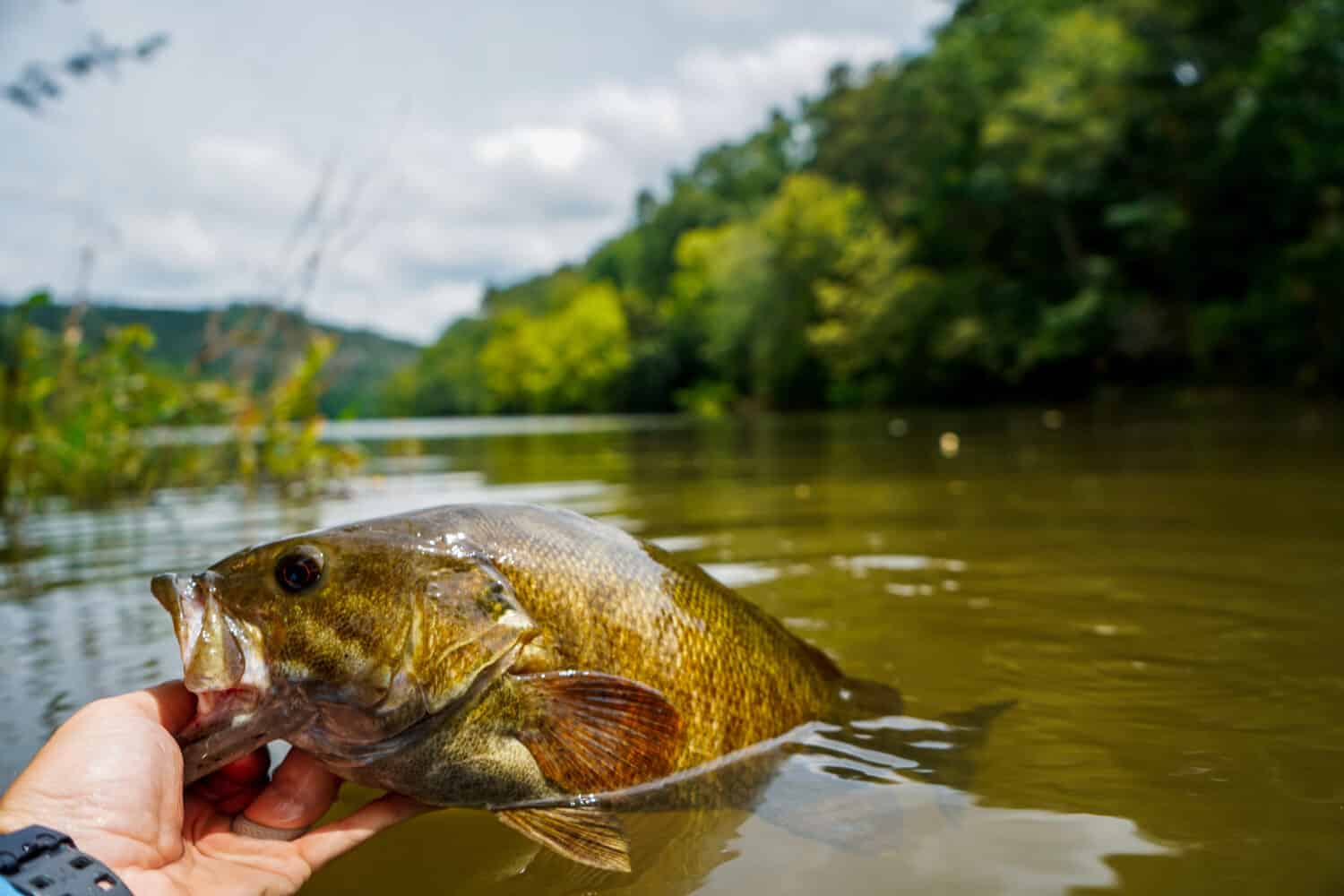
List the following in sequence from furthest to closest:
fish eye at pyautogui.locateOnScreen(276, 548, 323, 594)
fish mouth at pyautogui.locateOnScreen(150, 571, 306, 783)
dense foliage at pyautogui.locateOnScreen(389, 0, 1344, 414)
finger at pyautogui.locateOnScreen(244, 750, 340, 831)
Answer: dense foliage at pyautogui.locateOnScreen(389, 0, 1344, 414)
finger at pyautogui.locateOnScreen(244, 750, 340, 831)
fish eye at pyautogui.locateOnScreen(276, 548, 323, 594)
fish mouth at pyautogui.locateOnScreen(150, 571, 306, 783)

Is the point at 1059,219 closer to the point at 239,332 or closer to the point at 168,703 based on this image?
the point at 239,332

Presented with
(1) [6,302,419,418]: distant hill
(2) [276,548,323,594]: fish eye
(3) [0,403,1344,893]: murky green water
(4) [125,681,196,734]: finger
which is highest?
(1) [6,302,419,418]: distant hill

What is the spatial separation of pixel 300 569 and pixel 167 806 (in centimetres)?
55

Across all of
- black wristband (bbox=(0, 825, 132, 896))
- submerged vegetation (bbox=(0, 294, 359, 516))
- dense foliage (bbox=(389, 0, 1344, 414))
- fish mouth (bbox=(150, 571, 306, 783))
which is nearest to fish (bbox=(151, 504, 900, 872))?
fish mouth (bbox=(150, 571, 306, 783))

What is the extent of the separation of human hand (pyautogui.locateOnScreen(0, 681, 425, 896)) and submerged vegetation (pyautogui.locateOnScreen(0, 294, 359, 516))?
21.4ft

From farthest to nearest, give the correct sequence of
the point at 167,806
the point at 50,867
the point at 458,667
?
the point at 458,667
the point at 167,806
the point at 50,867

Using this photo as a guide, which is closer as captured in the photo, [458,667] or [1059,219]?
[458,667]

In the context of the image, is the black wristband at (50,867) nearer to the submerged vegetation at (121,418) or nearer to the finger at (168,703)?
the finger at (168,703)

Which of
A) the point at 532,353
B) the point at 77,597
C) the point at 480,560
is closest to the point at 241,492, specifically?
the point at 77,597

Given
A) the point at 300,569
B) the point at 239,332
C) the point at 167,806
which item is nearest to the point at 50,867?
the point at 167,806

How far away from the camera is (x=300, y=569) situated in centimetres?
219

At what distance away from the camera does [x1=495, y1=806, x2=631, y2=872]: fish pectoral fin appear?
212cm

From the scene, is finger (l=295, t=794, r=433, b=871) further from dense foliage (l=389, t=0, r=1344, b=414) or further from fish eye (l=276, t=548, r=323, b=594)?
dense foliage (l=389, t=0, r=1344, b=414)

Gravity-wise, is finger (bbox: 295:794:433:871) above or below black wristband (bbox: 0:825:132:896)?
below
